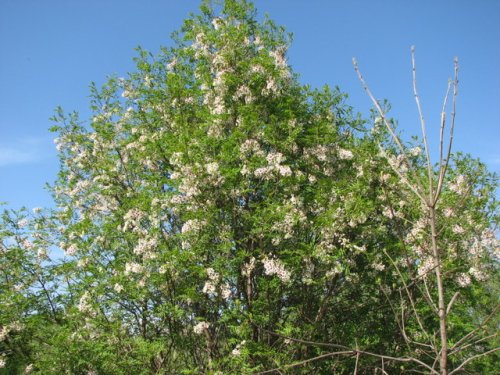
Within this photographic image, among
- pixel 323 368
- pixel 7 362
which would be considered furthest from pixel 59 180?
pixel 323 368

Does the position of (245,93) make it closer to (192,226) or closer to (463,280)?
(192,226)

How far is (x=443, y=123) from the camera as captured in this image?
6.01 ft

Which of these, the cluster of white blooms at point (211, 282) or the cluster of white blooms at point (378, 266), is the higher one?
the cluster of white blooms at point (211, 282)

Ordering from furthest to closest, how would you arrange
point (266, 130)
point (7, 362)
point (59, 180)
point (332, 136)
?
point (59, 180)
point (7, 362)
point (332, 136)
point (266, 130)

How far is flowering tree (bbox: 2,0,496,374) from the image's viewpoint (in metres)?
8.90

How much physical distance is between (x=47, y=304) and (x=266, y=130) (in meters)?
7.96

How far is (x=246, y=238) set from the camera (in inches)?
363

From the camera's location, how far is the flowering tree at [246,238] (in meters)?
8.90

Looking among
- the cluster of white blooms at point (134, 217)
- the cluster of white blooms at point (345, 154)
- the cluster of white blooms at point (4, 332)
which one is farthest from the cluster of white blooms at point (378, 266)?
the cluster of white blooms at point (4, 332)

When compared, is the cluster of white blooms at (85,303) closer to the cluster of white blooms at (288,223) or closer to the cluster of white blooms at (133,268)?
the cluster of white blooms at (133,268)

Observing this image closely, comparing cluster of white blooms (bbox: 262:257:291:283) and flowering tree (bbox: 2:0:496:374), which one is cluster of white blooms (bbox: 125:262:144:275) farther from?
cluster of white blooms (bbox: 262:257:291:283)

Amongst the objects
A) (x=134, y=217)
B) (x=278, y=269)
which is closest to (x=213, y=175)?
(x=134, y=217)

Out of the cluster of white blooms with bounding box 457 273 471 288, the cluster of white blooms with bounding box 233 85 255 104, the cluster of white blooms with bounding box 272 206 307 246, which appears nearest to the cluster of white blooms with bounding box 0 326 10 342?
the cluster of white blooms with bounding box 272 206 307 246

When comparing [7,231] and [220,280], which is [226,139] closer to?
[220,280]
